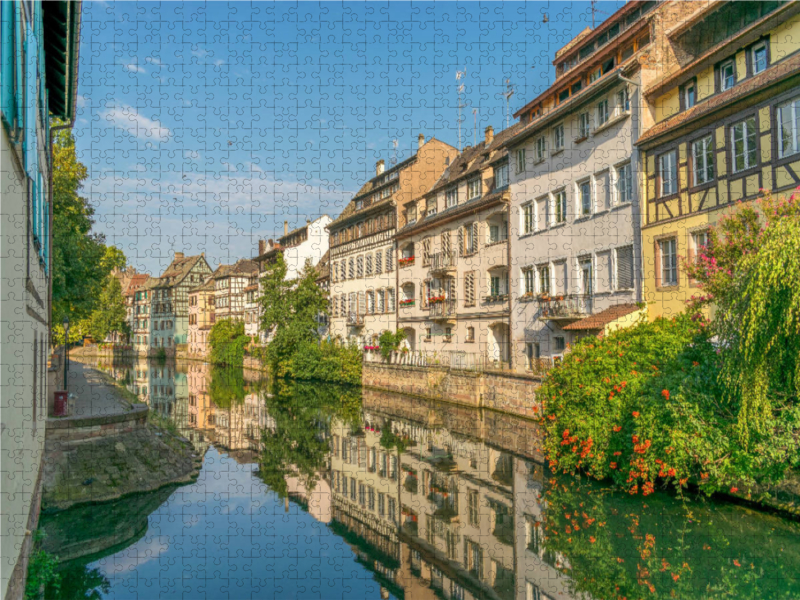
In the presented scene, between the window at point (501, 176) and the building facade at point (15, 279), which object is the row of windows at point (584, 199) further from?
the building facade at point (15, 279)

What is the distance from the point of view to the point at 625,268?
20.4m

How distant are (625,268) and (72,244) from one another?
1790cm

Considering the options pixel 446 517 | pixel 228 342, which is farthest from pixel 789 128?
pixel 228 342

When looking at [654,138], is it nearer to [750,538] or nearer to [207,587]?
[750,538]

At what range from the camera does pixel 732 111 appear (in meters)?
16.2

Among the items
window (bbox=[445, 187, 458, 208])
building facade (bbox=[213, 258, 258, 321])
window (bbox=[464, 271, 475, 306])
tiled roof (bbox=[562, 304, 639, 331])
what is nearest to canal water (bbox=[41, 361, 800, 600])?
tiled roof (bbox=[562, 304, 639, 331])

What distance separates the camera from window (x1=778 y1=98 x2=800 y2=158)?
14539mm

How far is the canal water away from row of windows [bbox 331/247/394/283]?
21.3m

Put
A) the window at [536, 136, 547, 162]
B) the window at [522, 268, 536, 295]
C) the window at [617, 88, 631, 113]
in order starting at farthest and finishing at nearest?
the window at [522, 268, 536, 295]
the window at [536, 136, 547, 162]
the window at [617, 88, 631, 113]

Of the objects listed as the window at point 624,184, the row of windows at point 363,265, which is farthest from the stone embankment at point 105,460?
the row of windows at point 363,265

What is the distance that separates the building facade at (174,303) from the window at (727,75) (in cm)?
6966

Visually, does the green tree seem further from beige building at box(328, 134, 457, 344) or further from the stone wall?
the stone wall

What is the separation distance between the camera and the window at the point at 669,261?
18.4m

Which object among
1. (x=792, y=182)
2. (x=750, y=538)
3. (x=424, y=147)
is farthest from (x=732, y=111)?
(x=424, y=147)
